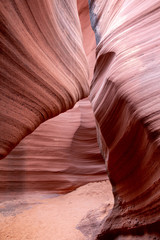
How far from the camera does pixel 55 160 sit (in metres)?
5.11

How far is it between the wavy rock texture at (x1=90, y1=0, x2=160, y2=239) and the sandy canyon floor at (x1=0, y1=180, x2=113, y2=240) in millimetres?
832

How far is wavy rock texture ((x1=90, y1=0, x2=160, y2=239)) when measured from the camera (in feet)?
5.89

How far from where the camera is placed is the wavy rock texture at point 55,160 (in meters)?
4.66

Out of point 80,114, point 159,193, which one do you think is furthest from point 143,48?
point 80,114

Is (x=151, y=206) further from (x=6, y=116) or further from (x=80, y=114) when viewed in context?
(x=80, y=114)

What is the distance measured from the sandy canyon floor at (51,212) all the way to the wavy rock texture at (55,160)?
0.25m

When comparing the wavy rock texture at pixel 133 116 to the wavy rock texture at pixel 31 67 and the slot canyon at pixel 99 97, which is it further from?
the wavy rock texture at pixel 31 67

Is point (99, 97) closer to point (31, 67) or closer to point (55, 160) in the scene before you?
point (31, 67)

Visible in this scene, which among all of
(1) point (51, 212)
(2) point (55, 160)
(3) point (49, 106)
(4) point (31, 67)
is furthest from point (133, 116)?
(2) point (55, 160)

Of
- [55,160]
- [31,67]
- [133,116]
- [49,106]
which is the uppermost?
[31,67]

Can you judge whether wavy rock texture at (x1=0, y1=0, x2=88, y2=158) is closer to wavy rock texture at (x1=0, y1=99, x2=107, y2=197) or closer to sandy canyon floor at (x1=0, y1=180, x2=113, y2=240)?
sandy canyon floor at (x1=0, y1=180, x2=113, y2=240)

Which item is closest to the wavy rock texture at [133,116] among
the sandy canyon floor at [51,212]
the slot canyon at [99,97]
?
the slot canyon at [99,97]

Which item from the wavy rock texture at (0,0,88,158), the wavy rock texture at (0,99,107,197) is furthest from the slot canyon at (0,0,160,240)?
the wavy rock texture at (0,99,107,197)

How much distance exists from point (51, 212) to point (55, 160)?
5.05 feet
